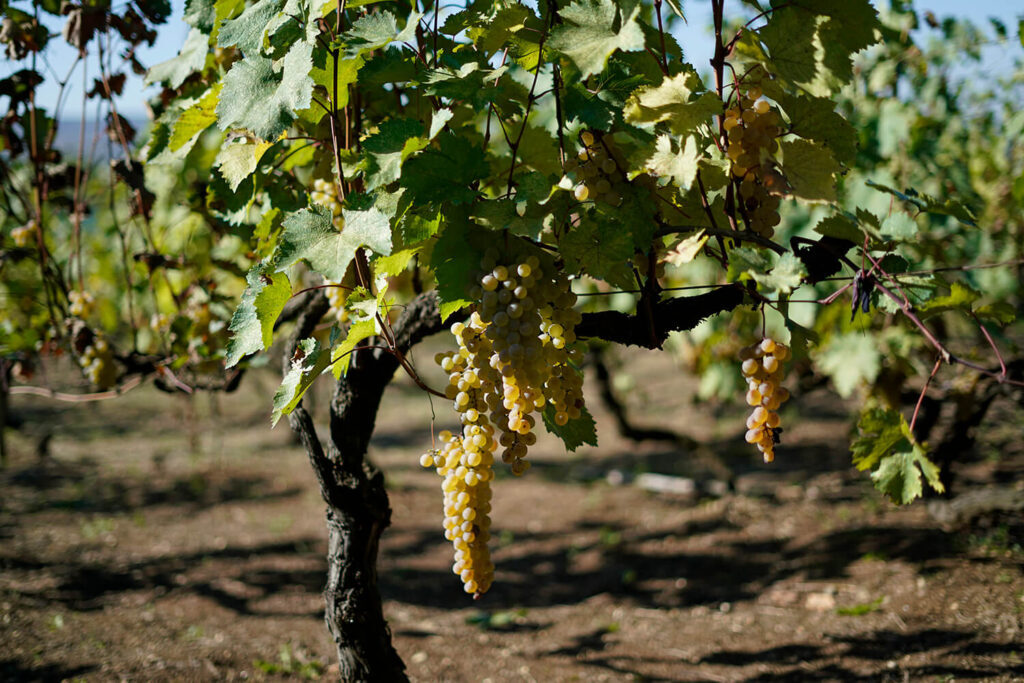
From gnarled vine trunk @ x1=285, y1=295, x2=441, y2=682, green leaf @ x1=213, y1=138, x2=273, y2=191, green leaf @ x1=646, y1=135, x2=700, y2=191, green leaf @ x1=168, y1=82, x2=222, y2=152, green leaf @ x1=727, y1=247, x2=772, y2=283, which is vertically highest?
green leaf @ x1=168, y1=82, x2=222, y2=152

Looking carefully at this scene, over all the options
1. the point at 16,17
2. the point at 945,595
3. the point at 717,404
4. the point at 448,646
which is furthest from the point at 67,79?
the point at 717,404

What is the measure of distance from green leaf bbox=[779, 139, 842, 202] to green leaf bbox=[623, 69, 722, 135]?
163 millimetres

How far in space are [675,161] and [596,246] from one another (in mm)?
197

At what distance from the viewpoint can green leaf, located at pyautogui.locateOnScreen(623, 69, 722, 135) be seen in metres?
1.13

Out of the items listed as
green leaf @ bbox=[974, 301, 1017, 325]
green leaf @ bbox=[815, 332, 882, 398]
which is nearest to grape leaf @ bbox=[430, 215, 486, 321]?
green leaf @ bbox=[974, 301, 1017, 325]

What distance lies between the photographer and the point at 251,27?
4.50ft

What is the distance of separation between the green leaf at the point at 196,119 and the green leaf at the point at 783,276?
1299mm

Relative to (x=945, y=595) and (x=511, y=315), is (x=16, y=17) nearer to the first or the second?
(x=511, y=315)

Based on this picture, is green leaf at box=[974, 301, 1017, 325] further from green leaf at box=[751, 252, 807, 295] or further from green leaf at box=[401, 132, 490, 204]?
green leaf at box=[401, 132, 490, 204]

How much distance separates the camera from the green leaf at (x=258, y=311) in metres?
1.32

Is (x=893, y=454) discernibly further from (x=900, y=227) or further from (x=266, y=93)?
(x=266, y=93)

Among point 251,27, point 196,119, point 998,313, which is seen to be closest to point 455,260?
point 251,27

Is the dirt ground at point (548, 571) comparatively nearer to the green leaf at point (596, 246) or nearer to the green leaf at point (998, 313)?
the green leaf at point (998, 313)

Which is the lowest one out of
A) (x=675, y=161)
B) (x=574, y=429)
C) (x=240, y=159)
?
(x=574, y=429)
